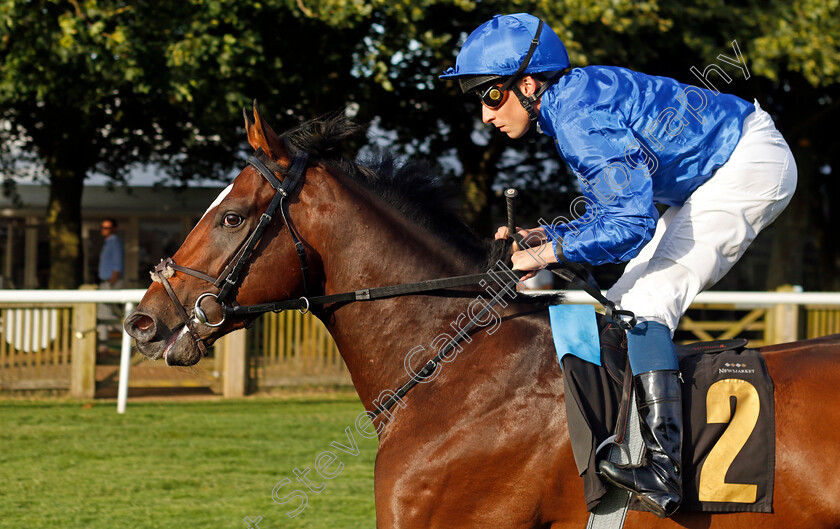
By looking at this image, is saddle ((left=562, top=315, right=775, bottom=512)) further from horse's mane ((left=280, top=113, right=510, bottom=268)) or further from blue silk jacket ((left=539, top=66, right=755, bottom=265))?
horse's mane ((left=280, top=113, right=510, bottom=268))

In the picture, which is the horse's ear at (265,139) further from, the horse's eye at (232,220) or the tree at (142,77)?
the tree at (142,77)

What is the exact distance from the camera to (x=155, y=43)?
8711 millimetres

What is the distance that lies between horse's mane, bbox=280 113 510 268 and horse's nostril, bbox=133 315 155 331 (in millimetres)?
694

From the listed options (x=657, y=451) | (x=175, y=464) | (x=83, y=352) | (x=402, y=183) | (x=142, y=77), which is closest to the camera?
(x=657, y=451)

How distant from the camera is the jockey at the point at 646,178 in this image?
2299 millimetres

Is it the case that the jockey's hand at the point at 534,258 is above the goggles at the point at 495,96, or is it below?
below

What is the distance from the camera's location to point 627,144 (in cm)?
232

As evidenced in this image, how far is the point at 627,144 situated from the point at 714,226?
434 mm

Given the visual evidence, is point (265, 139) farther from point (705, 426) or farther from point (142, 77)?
point (142, 77)

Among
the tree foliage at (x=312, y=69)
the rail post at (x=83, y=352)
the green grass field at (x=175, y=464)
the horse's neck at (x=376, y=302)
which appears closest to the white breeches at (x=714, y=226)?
the horse's neck at (x=376, y=302)

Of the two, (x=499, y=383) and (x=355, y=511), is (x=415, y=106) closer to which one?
(x=355, y=511)

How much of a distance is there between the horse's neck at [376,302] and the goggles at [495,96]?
20.0 inches

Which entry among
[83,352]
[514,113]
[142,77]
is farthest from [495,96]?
[142,77]

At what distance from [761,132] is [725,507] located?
1178mm
